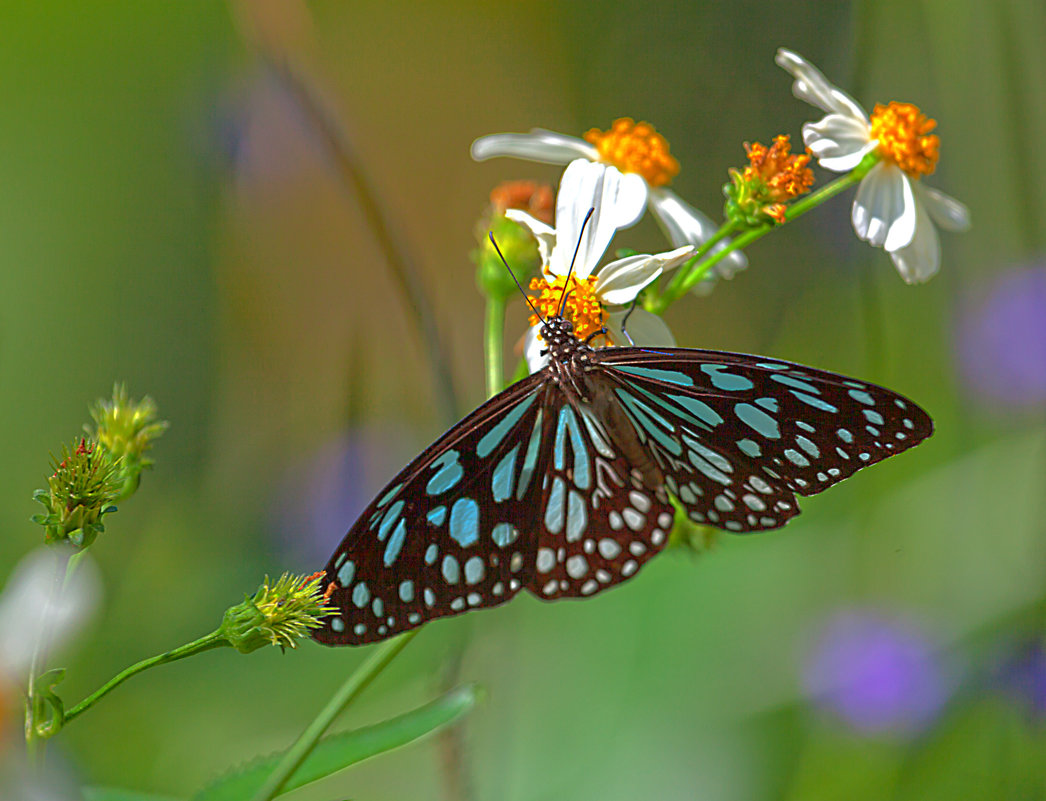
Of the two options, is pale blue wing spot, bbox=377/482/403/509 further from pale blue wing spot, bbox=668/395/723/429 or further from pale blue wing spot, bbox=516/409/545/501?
pale blue wing spot, bbox=668/395/723/429

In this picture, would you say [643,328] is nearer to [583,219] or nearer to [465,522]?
[583,219]

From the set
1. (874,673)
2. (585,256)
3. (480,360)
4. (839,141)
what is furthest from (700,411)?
(480,360)

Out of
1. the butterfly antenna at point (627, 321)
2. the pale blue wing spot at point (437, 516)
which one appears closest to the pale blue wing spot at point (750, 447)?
the butterfly antenna at point (627, 321)

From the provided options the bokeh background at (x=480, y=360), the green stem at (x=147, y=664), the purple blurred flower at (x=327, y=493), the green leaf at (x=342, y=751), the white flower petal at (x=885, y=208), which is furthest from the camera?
the purple blurred flower at (x=327, y=493)

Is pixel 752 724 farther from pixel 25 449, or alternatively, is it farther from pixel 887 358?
pixel 25 449

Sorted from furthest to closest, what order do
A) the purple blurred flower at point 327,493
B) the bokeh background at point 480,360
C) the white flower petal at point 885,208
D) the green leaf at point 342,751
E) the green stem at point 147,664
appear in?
the purple blurred flower at point 327,493, the bokeh background at point 480,360, the white flower petal at point 885,208, the green leaf at point 342,751, the green stem at point 147,664

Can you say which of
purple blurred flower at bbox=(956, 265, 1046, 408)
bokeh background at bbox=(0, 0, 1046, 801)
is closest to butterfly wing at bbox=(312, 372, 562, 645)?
bokeh background at bbox=(0, 0, 1046, 801)

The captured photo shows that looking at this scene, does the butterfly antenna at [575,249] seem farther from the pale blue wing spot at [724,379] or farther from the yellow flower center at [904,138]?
the yellow flower center at [904,138]
